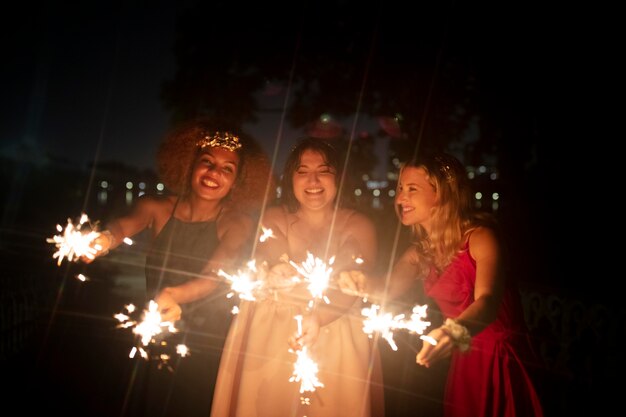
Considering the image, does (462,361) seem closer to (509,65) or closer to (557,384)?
Result: (557,384)

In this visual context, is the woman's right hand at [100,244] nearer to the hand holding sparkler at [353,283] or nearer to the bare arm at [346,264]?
the bare arm at [346,264]

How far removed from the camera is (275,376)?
10.5 ft

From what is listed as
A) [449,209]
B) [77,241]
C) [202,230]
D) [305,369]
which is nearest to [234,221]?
[202,230]

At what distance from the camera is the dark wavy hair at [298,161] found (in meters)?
3.37

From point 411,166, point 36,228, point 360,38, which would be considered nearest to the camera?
point 411,166

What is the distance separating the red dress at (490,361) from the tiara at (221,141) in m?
1.87

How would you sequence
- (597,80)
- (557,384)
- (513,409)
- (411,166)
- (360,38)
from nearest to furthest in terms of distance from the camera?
(513,409) < (411,166) < (557,384) < (597,80) < (360,38)

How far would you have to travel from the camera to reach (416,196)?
10.0 ft

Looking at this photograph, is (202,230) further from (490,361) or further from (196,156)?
(490,361)

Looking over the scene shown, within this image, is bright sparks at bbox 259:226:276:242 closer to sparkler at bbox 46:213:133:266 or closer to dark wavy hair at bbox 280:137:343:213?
dark wavy hair at bbox 280:137:343:213

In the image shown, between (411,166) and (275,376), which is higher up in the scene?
(411,166)

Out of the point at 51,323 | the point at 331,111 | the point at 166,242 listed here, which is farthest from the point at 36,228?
the point at 166,242

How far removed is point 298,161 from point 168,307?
4.57 ft

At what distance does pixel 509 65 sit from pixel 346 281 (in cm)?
482
